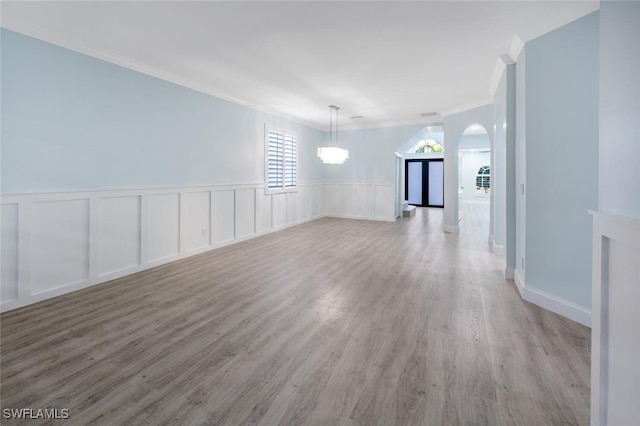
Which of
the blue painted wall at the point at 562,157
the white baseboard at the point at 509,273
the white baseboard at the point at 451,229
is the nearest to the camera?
the blue painted wall at the point at 562,157

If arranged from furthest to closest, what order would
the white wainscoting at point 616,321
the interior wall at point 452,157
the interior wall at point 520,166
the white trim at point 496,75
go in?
the interior wall at point 452,157
the white trim at point 496,75
the interior wall at point 520,166
the white wainscoting at point 616,321

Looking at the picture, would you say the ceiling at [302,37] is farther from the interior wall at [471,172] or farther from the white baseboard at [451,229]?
the interior wall at [471,172]

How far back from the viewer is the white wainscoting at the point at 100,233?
2887mm

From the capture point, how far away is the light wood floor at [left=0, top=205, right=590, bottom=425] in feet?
5.34

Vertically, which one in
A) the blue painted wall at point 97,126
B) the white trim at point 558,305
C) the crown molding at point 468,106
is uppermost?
the crown molding at point 468,106

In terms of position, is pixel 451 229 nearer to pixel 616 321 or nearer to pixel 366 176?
Result: pixel 366 176

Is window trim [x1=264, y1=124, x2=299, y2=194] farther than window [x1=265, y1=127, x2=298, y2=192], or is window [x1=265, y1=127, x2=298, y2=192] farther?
window [x1=265, y1=127, x2=298, y2=192]

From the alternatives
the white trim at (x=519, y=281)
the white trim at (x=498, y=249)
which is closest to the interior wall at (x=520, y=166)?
the white trim at (x=519, y=281)

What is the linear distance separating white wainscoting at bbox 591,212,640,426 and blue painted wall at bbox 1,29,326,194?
4.25 meters

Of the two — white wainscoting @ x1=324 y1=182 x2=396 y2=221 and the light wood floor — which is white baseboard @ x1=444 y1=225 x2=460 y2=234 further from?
the light wood floor

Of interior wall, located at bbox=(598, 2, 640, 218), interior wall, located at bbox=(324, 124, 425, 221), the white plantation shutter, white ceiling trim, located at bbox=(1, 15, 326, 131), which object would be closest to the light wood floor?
interior wall, located at bbox=(598, 2, 640, 218)

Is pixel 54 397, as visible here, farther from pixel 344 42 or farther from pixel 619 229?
pixel 344 42

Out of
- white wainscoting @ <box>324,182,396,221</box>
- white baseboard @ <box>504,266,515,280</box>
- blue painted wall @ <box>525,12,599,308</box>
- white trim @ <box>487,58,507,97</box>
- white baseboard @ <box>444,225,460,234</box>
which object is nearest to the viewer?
blue painted wall @ <box>525,12,599,308</box>

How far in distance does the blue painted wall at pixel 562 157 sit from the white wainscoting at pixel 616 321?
181cm
